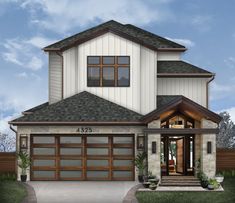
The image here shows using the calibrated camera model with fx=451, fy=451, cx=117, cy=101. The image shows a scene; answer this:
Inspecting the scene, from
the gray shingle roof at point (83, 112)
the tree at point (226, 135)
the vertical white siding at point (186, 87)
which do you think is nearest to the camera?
the gray shingle roof at point (83, 112)

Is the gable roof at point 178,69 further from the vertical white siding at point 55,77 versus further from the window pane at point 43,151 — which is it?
the window pane at point 43,151

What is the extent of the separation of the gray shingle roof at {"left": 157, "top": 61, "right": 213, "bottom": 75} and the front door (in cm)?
516

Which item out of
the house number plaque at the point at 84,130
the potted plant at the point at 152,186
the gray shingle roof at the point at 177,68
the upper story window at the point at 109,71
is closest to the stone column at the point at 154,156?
the potted plant at the point at 152,186

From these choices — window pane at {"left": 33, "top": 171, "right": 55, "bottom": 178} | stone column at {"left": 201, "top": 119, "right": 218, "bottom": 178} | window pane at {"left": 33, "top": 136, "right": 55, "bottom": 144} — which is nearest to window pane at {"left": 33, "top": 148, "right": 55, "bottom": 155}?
window pane at {"left": 33, "top": 136, "right": 55, "bottom": 144}

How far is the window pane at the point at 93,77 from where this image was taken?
28547 millimetres

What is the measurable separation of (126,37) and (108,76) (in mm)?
2707

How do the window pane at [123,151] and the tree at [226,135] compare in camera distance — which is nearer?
the window pane at [123,151]

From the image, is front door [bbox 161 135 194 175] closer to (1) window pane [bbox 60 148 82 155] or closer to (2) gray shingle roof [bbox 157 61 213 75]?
(1) window pane [bbox 60 148 82 155]

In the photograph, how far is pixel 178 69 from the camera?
30.6 m

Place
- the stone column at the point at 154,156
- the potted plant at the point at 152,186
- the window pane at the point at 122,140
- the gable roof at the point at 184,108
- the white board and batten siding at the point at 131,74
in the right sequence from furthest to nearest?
the white board and batten siding at the point at 131,74 → the window pane at the point at 122,140 → the stone column at the point at 154,156 → the gable roof at the point at 184,108 → the potted plant at the point at 152,186

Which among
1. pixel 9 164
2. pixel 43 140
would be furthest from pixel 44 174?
pixel 9 164

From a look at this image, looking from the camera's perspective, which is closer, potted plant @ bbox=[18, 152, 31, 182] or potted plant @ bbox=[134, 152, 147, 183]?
potted plant @ bbox=[134, 152, 147, 183]

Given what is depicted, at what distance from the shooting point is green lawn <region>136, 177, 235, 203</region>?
69.7ft

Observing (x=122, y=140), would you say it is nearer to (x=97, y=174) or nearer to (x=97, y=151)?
(x=97, y=151)
